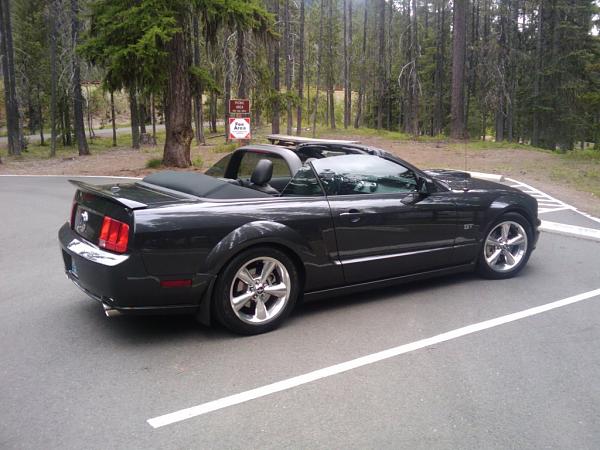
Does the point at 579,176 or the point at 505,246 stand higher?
the point at 505,246

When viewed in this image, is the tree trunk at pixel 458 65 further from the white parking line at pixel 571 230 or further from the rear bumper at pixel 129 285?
the rear bumper at pixel 129 285

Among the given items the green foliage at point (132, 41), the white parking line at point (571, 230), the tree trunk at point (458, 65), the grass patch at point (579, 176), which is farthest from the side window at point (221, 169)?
the tree trunk at point (458, 65)

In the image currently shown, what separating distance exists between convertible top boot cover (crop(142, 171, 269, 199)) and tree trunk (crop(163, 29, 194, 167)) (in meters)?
13.6

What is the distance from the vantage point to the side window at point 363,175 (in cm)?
551

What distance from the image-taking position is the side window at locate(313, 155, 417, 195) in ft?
18.1

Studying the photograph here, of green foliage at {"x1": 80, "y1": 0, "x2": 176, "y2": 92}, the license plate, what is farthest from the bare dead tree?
the license plate

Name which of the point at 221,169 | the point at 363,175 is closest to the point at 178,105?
the point at 221,169

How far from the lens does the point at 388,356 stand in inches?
175

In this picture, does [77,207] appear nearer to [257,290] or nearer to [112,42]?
[257,290]

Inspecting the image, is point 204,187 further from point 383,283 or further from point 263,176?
point 383,283

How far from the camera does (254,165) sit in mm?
6215

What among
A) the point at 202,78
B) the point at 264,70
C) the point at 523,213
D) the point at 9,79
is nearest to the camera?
the point at 523,213

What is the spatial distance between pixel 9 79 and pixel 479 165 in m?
22.5

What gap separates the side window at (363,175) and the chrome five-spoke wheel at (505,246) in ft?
3.99
